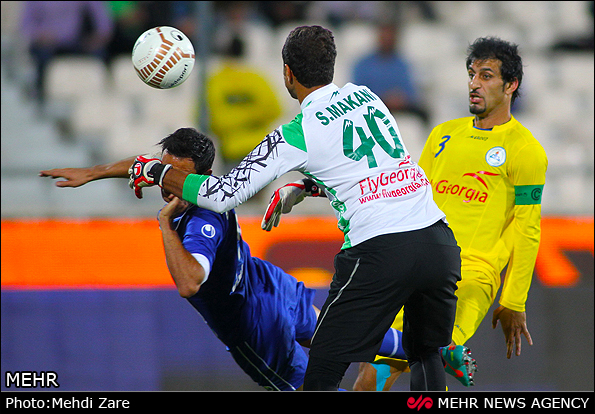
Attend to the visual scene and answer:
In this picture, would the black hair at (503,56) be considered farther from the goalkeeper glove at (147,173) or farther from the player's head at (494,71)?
the goalkeeper glove at (147,173)

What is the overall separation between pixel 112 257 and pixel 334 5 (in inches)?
210

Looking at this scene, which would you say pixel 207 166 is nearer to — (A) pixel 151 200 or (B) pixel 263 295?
(B) pixel 263 295

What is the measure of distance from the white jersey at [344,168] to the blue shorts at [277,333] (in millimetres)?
769

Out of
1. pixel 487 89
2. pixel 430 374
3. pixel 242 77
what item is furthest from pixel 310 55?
pixel 242 77

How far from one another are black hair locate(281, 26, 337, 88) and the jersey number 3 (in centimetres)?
28

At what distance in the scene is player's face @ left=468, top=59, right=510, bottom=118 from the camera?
3924 mm

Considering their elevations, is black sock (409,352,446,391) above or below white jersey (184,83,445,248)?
below

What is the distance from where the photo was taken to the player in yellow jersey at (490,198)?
149 inches

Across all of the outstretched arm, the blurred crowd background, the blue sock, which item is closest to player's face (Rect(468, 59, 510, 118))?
the blue sock

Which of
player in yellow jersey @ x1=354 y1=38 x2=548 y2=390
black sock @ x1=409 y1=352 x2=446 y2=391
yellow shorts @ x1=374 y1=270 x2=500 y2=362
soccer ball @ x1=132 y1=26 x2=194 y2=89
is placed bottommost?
black sock @ x1=409 y1=352 x2=446 y2=391

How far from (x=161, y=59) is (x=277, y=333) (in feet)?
5.29

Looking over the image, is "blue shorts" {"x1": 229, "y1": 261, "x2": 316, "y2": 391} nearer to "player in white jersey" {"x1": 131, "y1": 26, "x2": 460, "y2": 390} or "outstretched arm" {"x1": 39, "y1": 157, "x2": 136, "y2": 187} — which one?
"player in white jersey" {"x1": 131, "y1": 26, "x2": 460, "y2": 390}

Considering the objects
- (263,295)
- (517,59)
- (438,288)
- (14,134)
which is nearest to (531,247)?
(438,288)

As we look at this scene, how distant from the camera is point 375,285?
3.14 m
